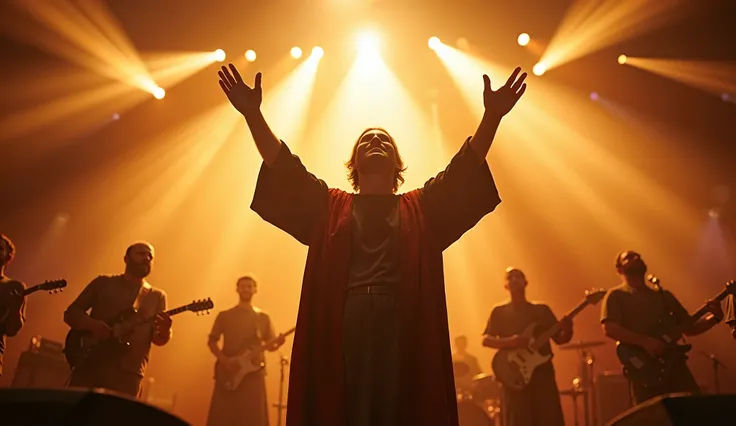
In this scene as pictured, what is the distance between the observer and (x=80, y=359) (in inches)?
181

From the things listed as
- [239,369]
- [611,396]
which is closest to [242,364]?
[239,369]

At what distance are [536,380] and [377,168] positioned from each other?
3.56 meters

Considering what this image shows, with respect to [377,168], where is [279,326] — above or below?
above

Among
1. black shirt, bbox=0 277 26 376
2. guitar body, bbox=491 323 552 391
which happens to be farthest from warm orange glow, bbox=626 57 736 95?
black shirt, bbox=0 277 26 376

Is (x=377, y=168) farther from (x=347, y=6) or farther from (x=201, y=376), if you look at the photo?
(x=201, y=376)

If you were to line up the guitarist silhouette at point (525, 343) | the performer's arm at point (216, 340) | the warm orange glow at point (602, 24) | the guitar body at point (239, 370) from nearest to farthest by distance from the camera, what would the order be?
the guitarist silhouette at point (525, 343)
the guitar body at point (239, 370)
the performer's arm at point (216, 340)
the warm orange glow at point (602, 24)

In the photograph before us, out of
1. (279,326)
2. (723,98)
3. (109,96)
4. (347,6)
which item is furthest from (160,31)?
(723,98)

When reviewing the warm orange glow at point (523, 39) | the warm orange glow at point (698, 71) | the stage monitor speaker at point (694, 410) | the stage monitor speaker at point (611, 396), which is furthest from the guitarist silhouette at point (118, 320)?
the warm orange glow at point (698, 71)

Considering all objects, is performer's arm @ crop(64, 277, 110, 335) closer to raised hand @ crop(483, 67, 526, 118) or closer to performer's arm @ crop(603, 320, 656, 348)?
raised hand @ crop(483, 67, 526, 118)

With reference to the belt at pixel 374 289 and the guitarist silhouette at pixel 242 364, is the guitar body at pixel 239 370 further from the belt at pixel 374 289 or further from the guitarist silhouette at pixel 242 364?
the belt at pixel 374 289

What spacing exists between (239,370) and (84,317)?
2057 millimetres

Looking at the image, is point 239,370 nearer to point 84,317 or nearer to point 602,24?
point 84,317

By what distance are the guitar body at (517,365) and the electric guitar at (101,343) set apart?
3.14 m

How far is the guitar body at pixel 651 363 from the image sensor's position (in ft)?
15.5
